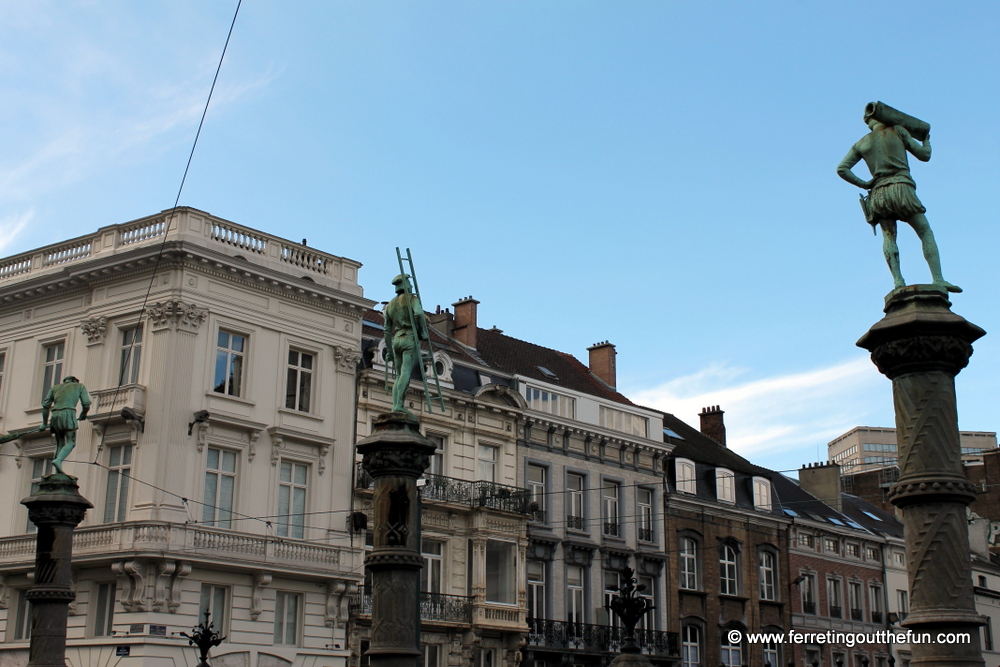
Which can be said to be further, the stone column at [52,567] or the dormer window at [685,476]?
the dormer window at [685,476]

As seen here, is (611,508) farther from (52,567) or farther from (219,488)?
(52,567)

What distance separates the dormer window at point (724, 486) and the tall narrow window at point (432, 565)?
52.8ft

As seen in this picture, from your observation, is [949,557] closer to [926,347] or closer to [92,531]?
[926,347]

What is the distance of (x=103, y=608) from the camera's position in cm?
3291

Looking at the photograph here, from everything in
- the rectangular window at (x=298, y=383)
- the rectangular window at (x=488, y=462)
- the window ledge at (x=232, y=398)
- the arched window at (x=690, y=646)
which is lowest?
the arched window at (x=690, y=646)

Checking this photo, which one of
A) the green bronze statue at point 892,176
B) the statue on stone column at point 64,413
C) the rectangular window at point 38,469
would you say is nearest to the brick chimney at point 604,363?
the rectangular window at point 38,469

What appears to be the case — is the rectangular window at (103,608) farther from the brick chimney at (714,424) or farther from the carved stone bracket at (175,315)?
the brick chimney at (714,424)

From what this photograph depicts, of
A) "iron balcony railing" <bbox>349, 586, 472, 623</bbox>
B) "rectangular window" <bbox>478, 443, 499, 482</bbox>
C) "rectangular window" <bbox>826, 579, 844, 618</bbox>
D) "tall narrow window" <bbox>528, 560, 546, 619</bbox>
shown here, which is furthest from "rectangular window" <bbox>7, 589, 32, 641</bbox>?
"rectangular window" <bbox>826, 579, 844, 618</bbox>

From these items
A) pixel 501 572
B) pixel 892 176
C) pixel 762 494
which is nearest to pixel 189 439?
pixel 501 572

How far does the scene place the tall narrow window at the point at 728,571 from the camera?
165 feet

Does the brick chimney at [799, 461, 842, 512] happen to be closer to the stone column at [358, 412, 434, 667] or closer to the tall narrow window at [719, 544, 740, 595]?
the tall narrow window at [719, 544, 740, 595]

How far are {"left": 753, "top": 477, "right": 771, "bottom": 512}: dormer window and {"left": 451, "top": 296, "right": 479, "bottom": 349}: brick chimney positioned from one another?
50.1 ft

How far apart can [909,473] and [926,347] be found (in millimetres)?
1153

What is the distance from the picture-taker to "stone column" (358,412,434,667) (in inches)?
618
